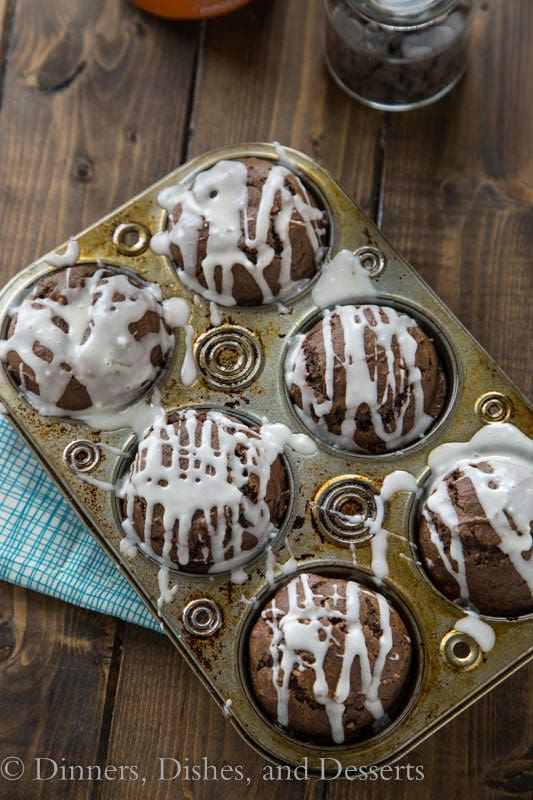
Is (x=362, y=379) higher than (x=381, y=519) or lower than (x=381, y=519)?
higher

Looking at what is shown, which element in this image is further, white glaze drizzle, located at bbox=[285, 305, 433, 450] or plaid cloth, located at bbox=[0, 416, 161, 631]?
plaid cloth, located at bbox=[0, 416, 161, 631]

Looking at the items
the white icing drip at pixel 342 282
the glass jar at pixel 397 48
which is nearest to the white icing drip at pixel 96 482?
the white icing drip at pixel 342 282

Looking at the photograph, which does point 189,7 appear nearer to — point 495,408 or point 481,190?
point 481,190

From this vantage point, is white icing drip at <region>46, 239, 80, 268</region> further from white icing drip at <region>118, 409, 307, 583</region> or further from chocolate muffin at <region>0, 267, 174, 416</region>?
white icing drip at <region>118, 409, 307, 583</region>

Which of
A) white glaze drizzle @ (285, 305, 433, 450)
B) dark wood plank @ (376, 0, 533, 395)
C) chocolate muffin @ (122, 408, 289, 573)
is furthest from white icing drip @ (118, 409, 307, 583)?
dark wood plank @ (376, 0, 533, 395)

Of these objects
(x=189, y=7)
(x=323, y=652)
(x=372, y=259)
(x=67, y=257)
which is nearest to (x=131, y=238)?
(x=67, y=257)

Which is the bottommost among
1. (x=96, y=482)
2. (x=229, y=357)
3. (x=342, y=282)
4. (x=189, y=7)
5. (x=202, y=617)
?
(x=202, y=617)

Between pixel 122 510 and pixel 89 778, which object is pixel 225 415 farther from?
pixel 89 778
